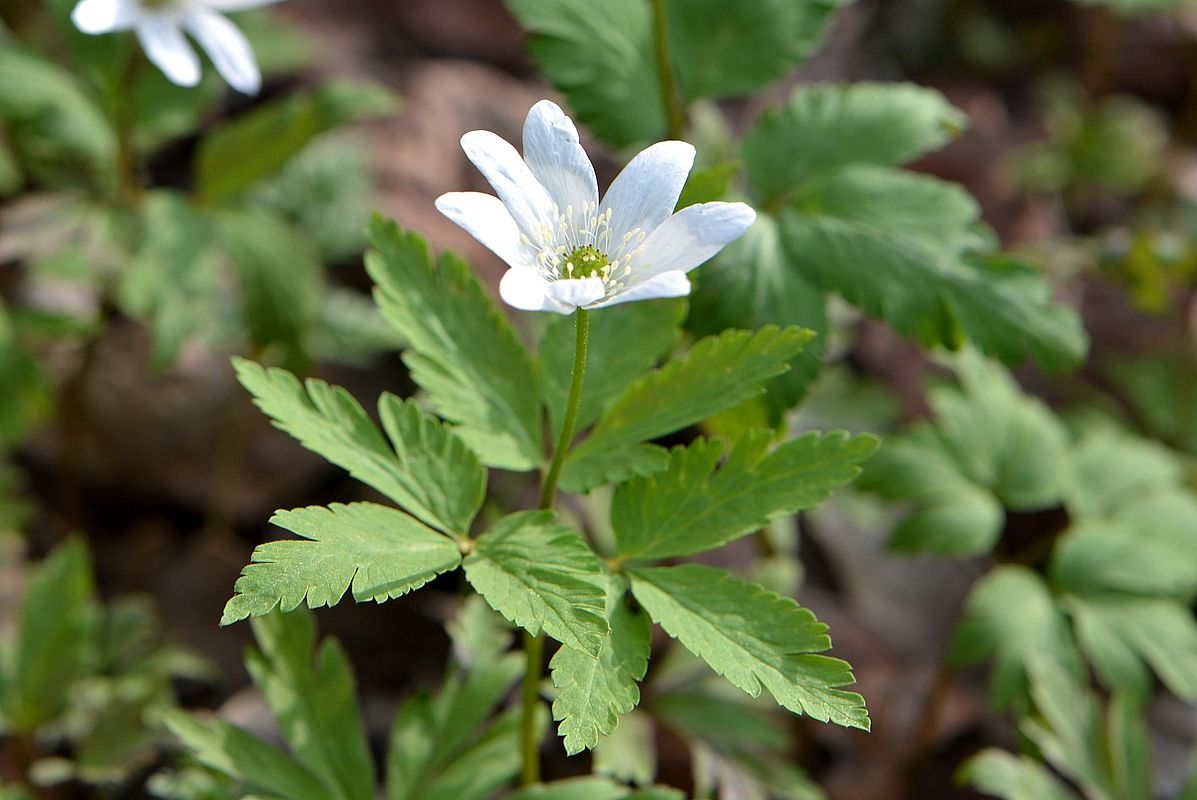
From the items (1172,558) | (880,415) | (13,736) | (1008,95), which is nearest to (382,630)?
(13,736)

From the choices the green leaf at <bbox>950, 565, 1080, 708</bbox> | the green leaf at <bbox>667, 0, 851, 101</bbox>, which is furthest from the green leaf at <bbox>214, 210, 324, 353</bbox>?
the green leaf at <bbox>950, 565, 1080, 708</bbox>

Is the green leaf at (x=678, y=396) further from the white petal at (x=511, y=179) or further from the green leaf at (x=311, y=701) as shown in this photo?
the green leaf at (x=311, y=701)

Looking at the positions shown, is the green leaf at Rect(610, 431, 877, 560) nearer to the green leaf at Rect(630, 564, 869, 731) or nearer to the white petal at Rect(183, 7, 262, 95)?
the green leaf at Rect(630, 564, 869, 731)

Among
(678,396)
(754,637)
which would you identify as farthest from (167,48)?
(754,637)

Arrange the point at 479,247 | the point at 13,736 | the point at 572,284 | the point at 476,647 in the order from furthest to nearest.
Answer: the point at 479,247 < the point at 13,736 < the point at 476,647 < the point at 572,284

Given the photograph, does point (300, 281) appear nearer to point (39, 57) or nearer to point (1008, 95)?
point (39, 57)

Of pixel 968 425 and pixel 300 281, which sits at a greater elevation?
pixel 300 281
